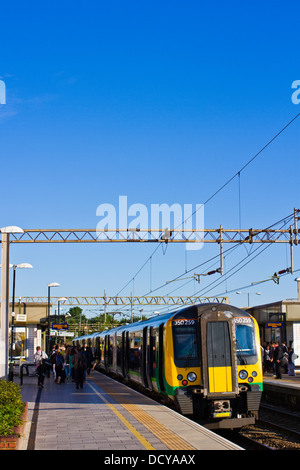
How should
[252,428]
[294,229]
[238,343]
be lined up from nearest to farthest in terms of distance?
[238,343]
[252,428]
[294,229]

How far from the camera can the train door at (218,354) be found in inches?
618

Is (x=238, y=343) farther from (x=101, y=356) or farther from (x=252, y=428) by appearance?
(x=101, y=356)

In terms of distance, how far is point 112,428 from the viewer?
1287cm

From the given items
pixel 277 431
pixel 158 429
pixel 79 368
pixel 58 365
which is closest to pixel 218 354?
pixel 277 431

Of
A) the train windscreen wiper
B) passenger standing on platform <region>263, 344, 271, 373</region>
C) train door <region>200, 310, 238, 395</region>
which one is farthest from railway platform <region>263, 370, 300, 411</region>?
passenger standing on platform <region>263, 344, 271, 373</region>

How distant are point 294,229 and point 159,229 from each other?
228 inches

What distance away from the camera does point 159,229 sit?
29.6 meters

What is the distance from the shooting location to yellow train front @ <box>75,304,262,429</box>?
51.3 feet

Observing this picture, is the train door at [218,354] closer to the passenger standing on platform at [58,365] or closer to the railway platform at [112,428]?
the railway platform at [112,428]

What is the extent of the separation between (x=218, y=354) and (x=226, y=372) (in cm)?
47

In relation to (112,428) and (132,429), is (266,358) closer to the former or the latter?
(112,428)

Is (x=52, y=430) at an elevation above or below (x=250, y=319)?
below

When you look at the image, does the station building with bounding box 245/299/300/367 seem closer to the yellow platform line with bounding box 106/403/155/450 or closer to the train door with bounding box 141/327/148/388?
the train door with bounding box 141/327/148/388
